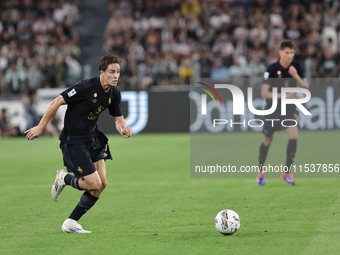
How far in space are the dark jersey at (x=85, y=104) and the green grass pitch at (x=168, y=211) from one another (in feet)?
4.07

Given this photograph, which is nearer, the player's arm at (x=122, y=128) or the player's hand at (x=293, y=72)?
the player's arm at (x=122, y=128)

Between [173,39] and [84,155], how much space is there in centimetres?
1605

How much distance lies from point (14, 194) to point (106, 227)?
11.4ft

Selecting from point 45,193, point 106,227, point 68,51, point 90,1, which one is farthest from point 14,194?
point 90,1

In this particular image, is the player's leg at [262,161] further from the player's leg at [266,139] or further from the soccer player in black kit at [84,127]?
the soccer player in black kit at [84,127]

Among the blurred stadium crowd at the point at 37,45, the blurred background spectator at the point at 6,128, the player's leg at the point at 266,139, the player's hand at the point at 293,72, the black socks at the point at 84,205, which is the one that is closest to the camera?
the black socks at the point at 84,205

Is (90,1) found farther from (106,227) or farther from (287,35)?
(106,227)

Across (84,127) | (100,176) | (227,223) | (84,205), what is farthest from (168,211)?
(84,127)

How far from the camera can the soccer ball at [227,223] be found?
6051mm

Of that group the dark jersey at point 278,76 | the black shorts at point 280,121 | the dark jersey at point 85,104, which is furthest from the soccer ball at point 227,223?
the dark jersey at point 278,76

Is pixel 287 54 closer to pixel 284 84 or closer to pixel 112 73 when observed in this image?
pixel 284 84

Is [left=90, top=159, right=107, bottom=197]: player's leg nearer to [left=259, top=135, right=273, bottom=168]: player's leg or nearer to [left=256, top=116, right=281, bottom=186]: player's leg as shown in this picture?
[left=256, top=116, right=281, bottom=186]: player's leg

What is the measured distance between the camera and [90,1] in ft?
87.6

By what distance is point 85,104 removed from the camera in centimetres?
638
